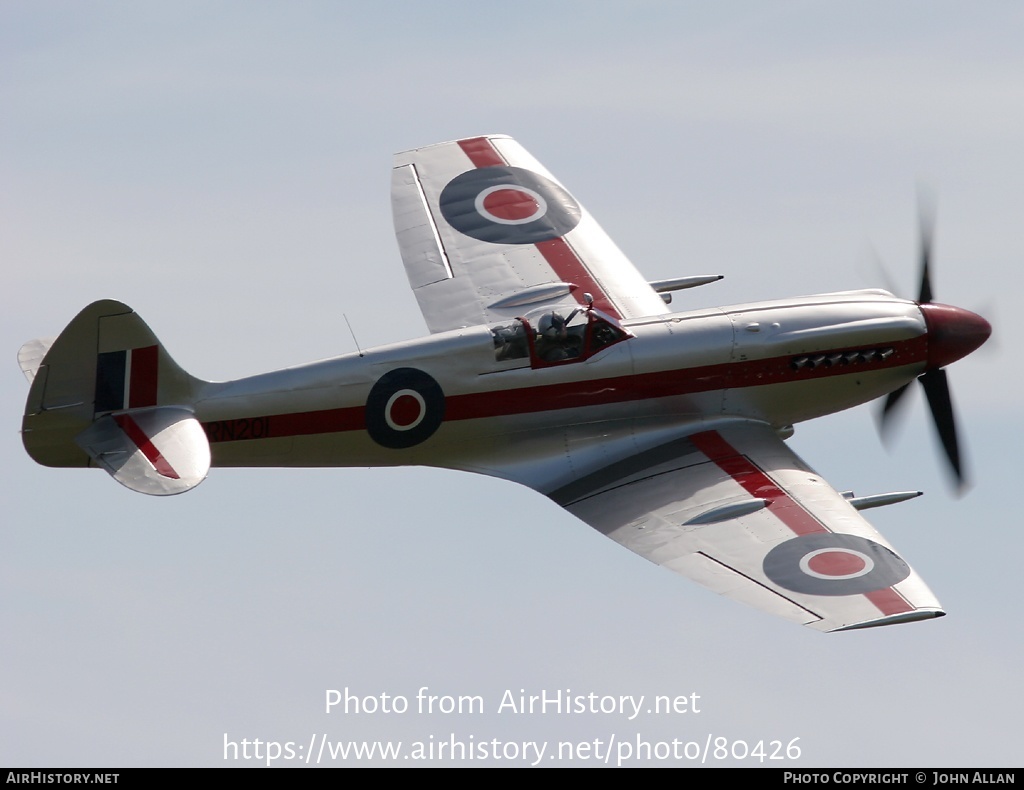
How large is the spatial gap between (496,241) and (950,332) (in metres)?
5.65

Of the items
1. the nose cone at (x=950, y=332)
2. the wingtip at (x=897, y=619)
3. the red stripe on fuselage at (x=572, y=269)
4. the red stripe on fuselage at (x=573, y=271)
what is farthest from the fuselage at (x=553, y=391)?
the wingtip at (x=897, y=619)

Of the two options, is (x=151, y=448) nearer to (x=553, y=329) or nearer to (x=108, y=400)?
(x=108, y=400)

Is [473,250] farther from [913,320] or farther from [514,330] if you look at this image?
[913,320]

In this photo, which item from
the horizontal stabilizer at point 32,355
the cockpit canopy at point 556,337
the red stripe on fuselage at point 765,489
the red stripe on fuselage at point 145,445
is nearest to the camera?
the red stripe on fuselage at point 765,489

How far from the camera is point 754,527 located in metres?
18.2

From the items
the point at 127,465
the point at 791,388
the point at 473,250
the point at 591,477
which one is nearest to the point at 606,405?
the point at 591,477

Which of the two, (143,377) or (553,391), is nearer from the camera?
(143,377)

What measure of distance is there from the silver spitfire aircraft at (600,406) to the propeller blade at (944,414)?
0.03 metres

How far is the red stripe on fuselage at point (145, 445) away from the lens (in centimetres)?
1745

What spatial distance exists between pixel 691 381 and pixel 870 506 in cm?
236

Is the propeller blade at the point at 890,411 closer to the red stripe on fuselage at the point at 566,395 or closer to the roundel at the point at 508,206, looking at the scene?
the red stripe on fuselage at the point at 566,395

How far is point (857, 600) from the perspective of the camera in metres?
16.8

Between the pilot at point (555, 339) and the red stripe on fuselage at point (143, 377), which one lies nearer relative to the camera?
the red stripe on fuselage at point (143, 377)

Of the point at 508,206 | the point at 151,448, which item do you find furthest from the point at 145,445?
the point at 508,206
